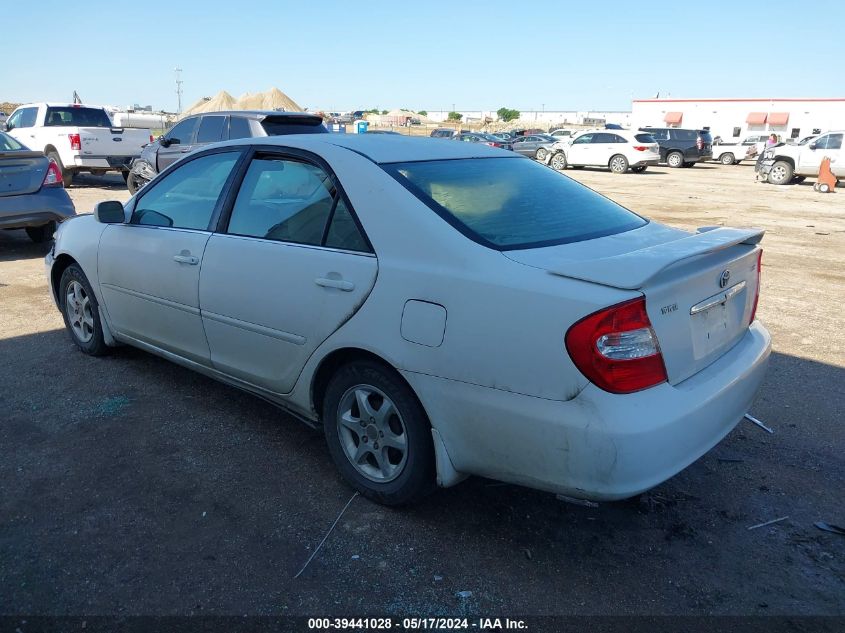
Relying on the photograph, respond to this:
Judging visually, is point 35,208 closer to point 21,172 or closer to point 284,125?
point 21,172

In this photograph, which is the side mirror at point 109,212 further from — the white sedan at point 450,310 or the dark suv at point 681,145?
the dark suv at point 681,145

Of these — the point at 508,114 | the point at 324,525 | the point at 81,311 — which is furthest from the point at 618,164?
the point at 508,114

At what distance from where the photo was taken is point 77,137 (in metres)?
15.8

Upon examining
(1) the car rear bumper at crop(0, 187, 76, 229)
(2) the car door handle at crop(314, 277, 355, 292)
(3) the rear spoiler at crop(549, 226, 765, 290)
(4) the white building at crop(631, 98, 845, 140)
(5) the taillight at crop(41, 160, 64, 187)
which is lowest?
(1) the car rear bumper at crop(0, 187, 76, 229)

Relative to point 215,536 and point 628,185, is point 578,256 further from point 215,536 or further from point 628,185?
point 628,185

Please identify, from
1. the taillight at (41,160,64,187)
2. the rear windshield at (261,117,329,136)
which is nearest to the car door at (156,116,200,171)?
the rear windshield at (261,117,329,136)

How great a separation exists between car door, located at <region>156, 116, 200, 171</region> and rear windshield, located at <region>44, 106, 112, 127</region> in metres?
4.73

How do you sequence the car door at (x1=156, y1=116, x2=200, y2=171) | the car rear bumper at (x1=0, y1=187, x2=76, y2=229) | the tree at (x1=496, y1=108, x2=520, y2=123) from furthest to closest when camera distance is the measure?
the tree at (x1=496, y1=108, x2=520, y2=123)
the car door at (x1=156, y1=116, x2=200, y2=171)
the car rear bumper at (x1=0, y1=187, x2=76, y2=229)

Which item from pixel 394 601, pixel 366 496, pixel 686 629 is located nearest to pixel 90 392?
pixel 366 496

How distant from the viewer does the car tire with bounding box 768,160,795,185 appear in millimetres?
23453

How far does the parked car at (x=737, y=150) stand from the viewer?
1414 inches

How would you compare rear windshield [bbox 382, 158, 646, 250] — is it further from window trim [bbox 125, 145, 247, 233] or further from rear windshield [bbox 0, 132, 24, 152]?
rear windshield [bbox 0, 132, 24, 152]

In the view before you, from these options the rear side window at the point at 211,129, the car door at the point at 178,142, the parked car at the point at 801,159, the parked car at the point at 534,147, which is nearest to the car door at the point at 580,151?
the parked car at the point at 534,147

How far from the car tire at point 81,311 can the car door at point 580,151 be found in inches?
1005
